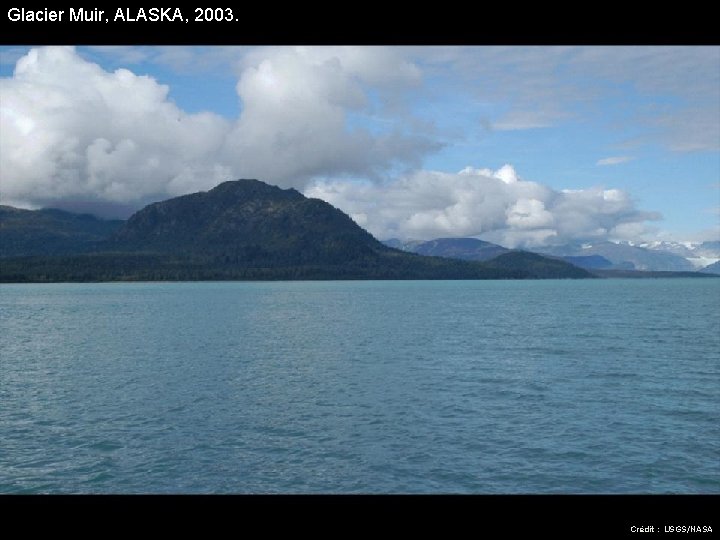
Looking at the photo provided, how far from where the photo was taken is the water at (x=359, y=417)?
34.1 metres

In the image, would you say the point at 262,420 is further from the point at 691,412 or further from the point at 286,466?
the point at 691,412

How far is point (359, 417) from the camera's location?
158 ft
